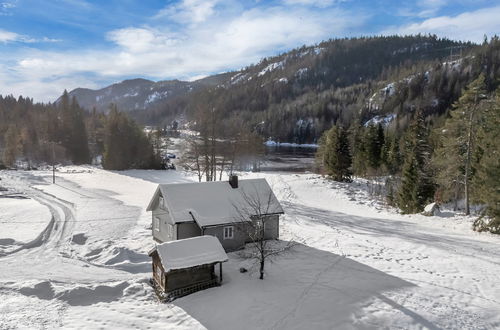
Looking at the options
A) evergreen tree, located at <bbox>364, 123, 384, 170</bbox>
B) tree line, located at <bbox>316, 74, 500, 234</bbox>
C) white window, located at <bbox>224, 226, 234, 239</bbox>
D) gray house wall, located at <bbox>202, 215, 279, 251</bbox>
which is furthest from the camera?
evergreen tree, located at <bbox>364, 123, 384, 170</bbox>

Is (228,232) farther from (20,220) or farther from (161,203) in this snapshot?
(20,220)

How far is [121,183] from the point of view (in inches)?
2202

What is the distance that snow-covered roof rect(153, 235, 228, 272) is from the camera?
18.5 m

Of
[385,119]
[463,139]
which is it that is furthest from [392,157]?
[385,119]

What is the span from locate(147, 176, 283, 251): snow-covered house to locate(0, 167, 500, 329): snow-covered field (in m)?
2.11

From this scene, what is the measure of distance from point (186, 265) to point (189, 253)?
83 cm

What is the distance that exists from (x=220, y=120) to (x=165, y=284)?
85.3ft

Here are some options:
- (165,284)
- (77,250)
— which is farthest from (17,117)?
(165,284)

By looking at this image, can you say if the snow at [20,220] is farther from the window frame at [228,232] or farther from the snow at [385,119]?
the snow at [385,119]

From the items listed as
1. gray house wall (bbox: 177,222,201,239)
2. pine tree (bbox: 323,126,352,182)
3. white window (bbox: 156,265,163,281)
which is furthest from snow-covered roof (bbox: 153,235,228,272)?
pine tree (bbox: 323,126,352,182)

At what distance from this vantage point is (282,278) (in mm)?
20109

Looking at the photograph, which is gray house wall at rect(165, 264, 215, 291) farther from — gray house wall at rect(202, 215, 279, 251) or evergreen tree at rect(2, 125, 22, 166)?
evergreen tree at rect(2, 125, 22, 166)

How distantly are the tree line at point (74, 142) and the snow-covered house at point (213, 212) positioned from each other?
4761cm

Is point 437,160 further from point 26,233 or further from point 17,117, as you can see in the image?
point 17,117
